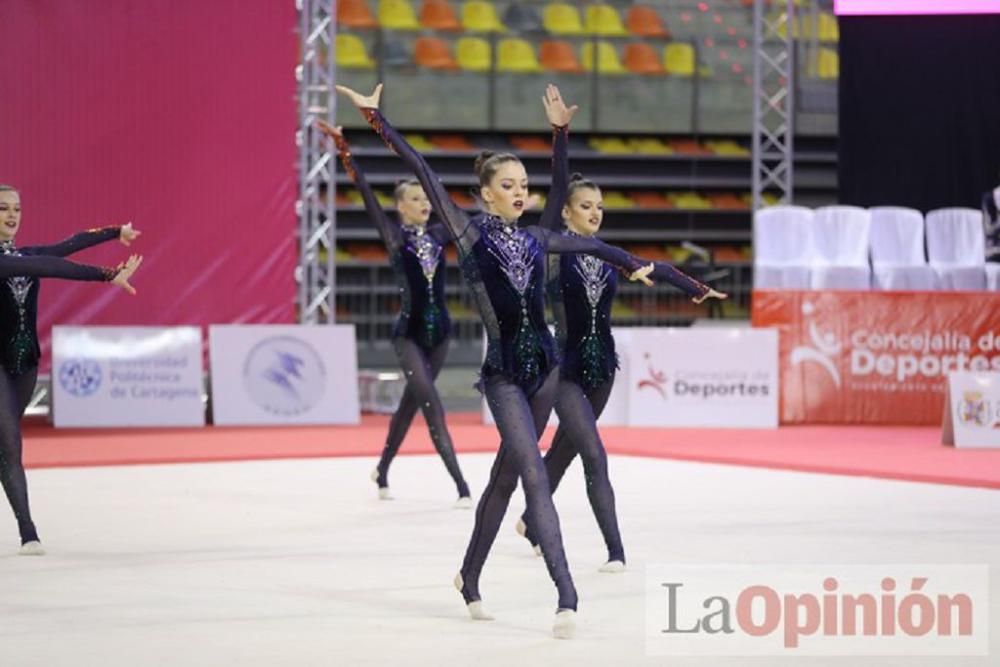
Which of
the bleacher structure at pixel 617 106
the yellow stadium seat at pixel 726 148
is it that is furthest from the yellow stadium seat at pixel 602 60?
the yellow stadium seat at pixel 726 148

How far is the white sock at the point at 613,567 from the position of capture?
6.53m

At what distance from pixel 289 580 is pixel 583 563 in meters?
1.20

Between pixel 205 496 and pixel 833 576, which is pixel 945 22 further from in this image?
pixel 833 576

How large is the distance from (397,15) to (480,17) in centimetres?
108

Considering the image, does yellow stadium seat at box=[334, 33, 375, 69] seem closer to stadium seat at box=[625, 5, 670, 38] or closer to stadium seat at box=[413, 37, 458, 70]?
stadium seat at box=[413, 37, 458, 70]

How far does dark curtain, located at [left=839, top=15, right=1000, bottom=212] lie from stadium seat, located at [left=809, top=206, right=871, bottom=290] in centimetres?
286

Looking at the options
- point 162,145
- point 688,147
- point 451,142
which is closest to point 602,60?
point 688,147

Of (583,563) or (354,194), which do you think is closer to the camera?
(583,563)

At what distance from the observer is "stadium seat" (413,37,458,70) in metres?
20.7

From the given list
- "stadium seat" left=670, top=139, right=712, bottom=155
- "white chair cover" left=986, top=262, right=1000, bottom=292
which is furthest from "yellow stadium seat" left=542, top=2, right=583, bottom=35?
"white chair cover" left=986, top=262, right=1000, bottom=292

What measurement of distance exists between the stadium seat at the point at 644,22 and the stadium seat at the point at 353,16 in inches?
133

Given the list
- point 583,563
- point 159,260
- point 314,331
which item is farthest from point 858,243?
point 583,563

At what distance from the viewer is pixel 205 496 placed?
936cm

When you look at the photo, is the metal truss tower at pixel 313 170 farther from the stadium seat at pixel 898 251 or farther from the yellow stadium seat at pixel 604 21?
the yellow stadium seat at pixel 604 21
